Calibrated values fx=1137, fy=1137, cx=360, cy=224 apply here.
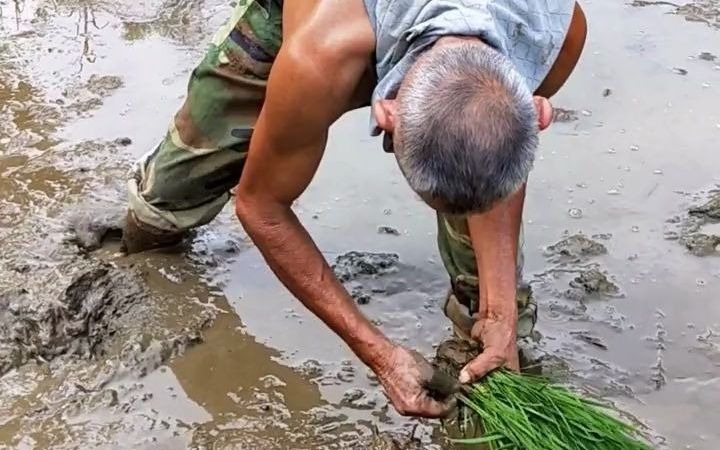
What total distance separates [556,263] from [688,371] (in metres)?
0.60

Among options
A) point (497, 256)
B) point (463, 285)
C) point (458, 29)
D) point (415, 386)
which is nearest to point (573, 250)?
point (463, 285)

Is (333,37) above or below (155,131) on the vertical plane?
above

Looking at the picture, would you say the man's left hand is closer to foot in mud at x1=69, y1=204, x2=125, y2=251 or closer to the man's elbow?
the man's elbow

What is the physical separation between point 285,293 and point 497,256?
35.2 inches

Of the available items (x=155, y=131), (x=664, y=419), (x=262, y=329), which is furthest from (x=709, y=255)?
(x=155, y=131)

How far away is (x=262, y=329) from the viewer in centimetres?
340

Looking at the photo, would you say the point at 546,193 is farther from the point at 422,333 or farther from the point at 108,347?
the point at 108,347

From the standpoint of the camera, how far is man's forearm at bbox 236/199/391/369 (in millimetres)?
2688

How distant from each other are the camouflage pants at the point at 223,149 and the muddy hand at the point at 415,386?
22.4 inches

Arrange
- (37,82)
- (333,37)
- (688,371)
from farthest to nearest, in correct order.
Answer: (37,82) → (688,371) → (333,37)

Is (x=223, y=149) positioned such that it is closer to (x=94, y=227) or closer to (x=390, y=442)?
(x=94, y=227)

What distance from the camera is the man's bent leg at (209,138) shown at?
3086mm

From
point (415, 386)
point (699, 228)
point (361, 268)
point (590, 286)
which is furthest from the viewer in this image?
point (699, 228)

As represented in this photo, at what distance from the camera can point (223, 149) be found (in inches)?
128
